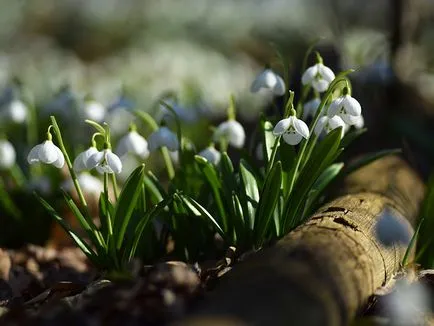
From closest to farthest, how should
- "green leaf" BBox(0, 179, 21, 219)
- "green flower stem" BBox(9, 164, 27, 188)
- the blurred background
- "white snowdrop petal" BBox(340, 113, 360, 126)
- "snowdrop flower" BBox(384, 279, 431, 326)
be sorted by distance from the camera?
"snowdrop flower" BBox(384, 279, 431, 326)
"white snowdrop petal" BBox(340, 113, 360, 126)
"green leaf" BBox(0, 179, 21, 219)
"green flower stem" BBox(9, 164, 27, 188)
the blurred background

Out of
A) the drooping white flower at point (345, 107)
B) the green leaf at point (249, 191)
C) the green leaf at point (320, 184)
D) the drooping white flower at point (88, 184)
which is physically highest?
the drooping white flower at point (345, 107)

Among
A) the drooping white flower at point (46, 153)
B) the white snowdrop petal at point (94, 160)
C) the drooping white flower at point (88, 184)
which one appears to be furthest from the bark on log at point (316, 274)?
the drooping white flower at point (88, 184)

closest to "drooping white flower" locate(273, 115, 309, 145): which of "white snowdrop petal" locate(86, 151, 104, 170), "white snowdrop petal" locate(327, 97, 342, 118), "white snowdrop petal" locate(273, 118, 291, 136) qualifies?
"white snowdrop petal" locate(273, 118, 291, 136)

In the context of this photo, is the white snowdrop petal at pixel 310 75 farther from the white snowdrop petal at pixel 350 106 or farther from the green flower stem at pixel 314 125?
the white snowdrop petal at pixel 350 106

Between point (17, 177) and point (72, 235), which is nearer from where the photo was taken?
point (72, 235)

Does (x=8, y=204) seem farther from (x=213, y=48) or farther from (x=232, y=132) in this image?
(x=213, y=48)

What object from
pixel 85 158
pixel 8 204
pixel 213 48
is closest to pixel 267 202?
pixel 85 158

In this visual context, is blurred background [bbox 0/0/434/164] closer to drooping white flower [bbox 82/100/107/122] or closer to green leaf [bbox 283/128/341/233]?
drooping white flower [bbox 82/100/107/122]
